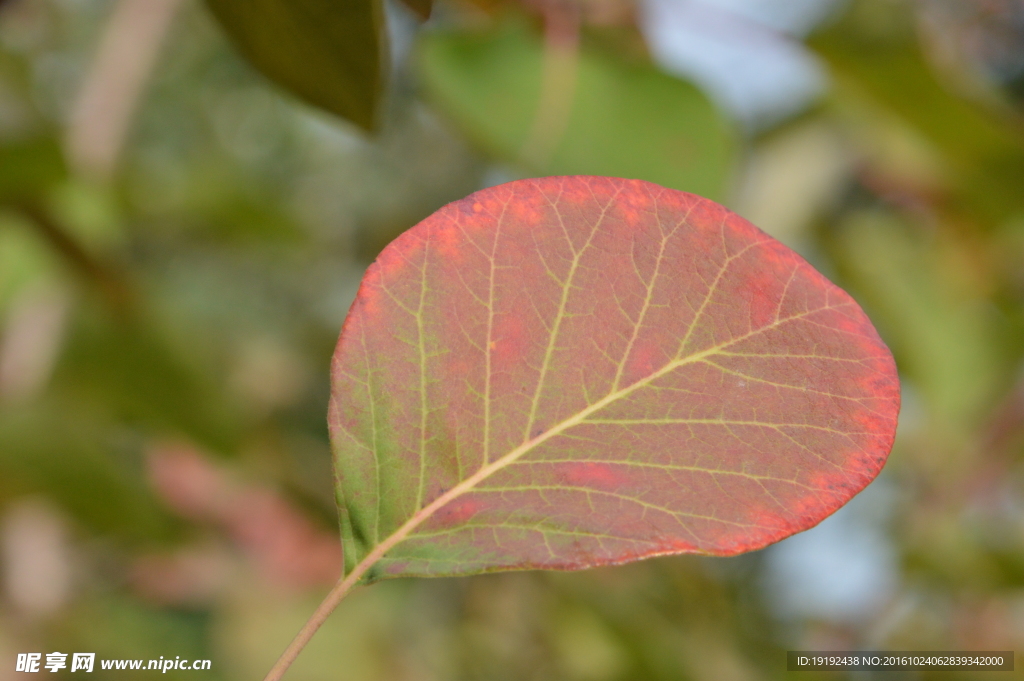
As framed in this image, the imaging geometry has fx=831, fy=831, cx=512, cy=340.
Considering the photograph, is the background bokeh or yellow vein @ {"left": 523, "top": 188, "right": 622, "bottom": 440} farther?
the background bokeh

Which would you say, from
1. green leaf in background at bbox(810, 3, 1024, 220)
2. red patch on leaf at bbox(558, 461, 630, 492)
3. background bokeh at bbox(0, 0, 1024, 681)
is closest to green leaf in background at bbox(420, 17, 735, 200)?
background bokeh at bbox(0, 0, 1024, 681)

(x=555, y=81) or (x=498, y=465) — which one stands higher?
(x=555, y=81)

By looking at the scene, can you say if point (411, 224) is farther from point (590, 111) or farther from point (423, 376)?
point (423, 376)

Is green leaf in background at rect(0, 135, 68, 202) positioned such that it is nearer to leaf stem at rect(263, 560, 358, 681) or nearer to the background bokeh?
the background bokeh

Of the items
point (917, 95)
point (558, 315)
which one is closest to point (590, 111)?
point (917, 95)

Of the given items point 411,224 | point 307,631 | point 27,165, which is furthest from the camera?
point 411,224

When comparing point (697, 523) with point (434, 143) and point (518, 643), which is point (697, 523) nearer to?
point (518, 643)

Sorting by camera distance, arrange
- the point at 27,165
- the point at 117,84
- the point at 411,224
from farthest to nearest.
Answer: the point at 411,224
the point at 117,84
the point at 27,165

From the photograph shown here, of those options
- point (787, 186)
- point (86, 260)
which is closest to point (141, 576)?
point (86, 260)
